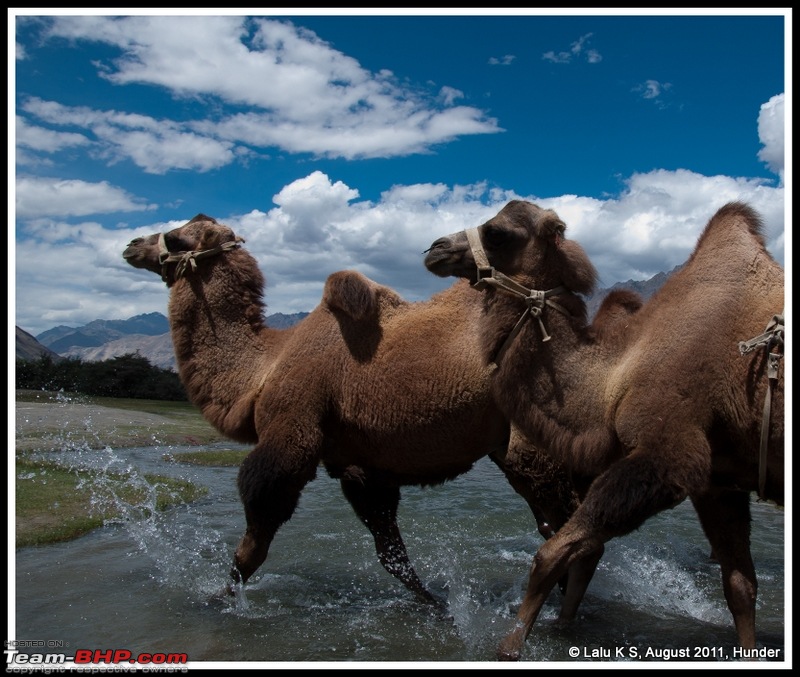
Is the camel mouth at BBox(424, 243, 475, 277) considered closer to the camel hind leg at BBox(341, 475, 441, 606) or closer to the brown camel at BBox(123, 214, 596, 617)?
the brown camel at BBox(123, 214, 596, 617)

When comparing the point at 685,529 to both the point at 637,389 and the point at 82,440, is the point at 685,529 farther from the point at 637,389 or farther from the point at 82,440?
the point at 82,440

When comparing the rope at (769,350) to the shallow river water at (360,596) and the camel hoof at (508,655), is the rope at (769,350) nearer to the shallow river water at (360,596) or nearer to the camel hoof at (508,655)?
the shallow river water at (360,596)

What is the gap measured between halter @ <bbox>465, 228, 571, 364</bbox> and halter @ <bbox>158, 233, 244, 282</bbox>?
103 inches

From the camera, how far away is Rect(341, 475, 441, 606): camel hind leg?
20.3 ft

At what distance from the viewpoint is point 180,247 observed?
633cm

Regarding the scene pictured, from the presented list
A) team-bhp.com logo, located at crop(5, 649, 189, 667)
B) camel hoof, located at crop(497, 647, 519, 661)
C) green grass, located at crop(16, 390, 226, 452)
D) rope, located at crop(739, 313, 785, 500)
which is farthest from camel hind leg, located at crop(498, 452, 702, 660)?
green grass, located at crop(16, 390, 226, 452)

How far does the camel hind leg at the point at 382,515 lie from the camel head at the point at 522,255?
242cm

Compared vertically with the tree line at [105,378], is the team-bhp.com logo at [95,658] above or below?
below

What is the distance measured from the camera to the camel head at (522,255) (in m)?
4.54

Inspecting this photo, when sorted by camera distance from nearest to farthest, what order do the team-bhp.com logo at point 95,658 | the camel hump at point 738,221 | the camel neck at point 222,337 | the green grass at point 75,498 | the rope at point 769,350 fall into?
1. the rope at point 769,350
2. the team-bhp.com logo at point 95,658
3. the camel hump at point 738,221
4. the camel neck at point 222,337
5. the green grass at point 75,498

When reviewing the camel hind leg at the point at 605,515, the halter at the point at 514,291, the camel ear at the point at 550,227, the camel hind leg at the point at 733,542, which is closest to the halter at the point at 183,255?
the halter at the point at 514,291

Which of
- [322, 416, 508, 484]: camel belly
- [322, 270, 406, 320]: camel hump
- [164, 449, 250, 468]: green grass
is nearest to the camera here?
[322, 416, 508, 484]: camel belly

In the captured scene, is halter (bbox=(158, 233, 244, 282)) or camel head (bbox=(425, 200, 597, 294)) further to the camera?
halter (bbox=(158, 233, 244, 282))

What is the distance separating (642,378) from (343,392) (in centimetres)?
237
